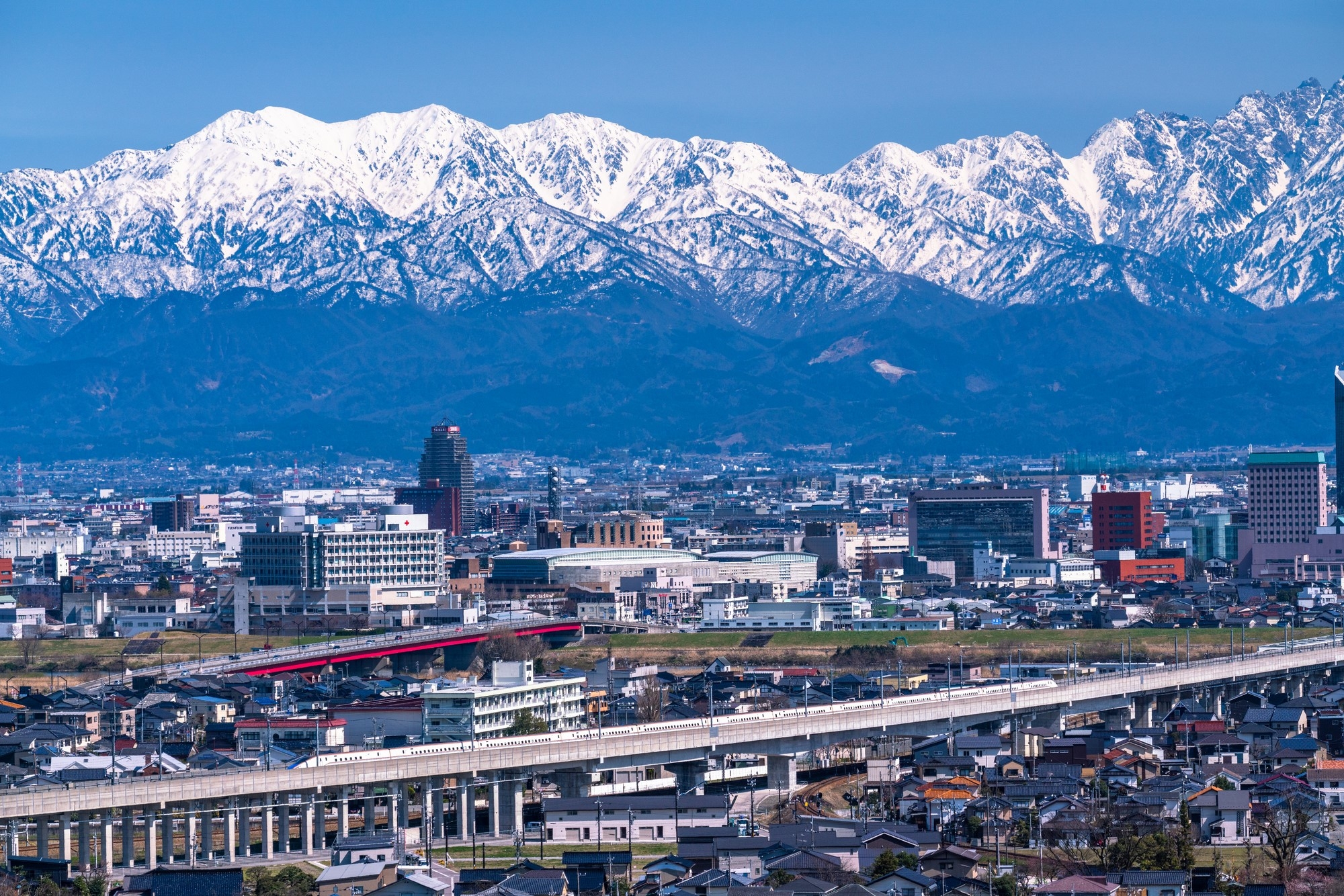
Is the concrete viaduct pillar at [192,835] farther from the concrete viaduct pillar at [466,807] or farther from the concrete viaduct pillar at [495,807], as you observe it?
the concrete viaduct pillar at [495,807]

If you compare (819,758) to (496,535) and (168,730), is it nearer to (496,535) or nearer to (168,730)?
(168,730)

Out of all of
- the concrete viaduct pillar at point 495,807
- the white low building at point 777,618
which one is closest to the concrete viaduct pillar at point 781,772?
the concrete viaduct pillar at point 495,807

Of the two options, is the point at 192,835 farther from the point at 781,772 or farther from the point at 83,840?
the point at 781,772

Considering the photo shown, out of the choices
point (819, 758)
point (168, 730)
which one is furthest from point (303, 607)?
point (819, 758)

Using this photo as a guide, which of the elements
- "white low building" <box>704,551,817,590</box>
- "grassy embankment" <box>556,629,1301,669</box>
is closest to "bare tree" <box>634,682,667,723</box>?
"grassy embankment" <box>556,629,1301,669</box>

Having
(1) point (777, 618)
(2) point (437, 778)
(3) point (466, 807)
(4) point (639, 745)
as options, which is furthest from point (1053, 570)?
(3) point (466, 807)

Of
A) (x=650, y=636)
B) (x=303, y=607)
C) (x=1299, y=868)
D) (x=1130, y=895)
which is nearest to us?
(x=1130, y=895)
